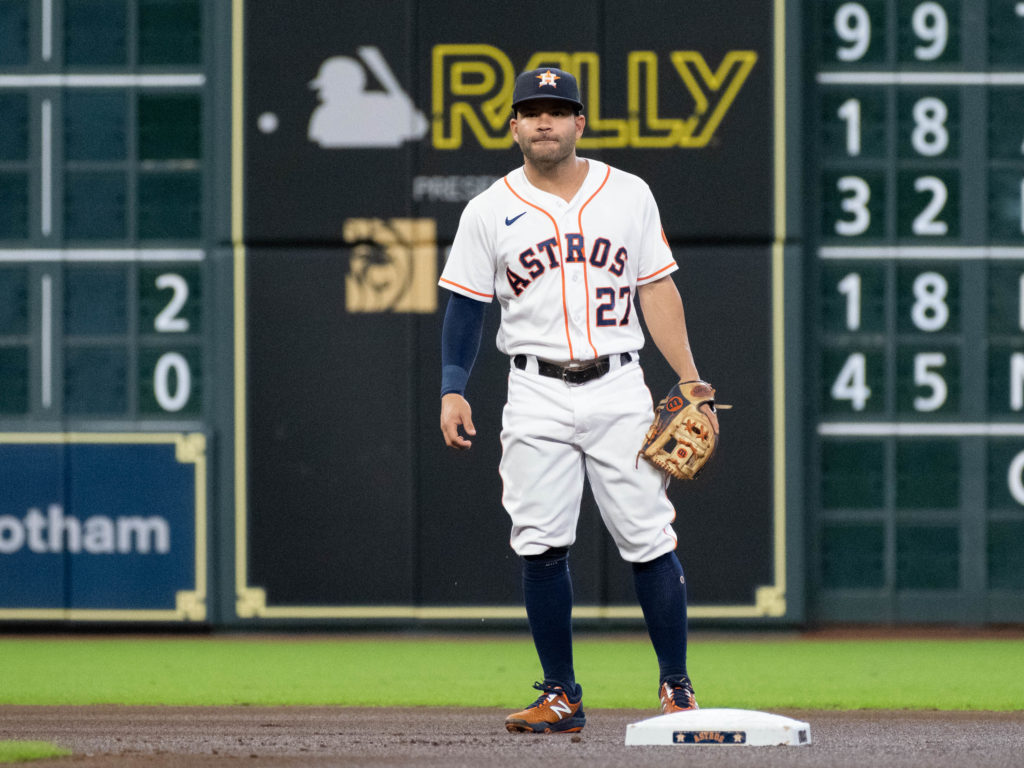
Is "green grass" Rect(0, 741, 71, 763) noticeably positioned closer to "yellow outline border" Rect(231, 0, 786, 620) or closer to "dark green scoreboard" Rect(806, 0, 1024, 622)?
"yellow outline border" Rect(231, 0, 786, 620)

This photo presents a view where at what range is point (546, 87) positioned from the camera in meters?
4.69

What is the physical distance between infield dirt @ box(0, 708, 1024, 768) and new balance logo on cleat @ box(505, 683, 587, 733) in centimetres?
4

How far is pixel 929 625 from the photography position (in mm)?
8172

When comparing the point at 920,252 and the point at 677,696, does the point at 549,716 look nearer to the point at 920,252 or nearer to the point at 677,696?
the point at 677,696

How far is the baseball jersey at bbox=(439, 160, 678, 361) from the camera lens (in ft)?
15.6

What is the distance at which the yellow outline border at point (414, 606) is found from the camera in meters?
7.95

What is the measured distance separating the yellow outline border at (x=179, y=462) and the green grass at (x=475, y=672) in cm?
12

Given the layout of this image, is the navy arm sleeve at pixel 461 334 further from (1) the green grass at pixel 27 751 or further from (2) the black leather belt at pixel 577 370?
(1) the green grass at pixel 27 751

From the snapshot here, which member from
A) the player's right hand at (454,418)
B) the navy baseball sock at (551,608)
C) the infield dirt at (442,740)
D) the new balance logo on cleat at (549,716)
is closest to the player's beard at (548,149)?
the player's right hand at (454,418)

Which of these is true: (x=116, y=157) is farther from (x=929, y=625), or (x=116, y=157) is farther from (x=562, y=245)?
(x=929, y=625)

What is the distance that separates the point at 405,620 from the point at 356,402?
1.11m

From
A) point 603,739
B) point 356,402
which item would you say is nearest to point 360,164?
point 356,402

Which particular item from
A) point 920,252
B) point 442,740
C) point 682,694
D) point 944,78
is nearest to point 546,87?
point 682,694

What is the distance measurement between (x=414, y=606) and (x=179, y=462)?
1.39 meters
